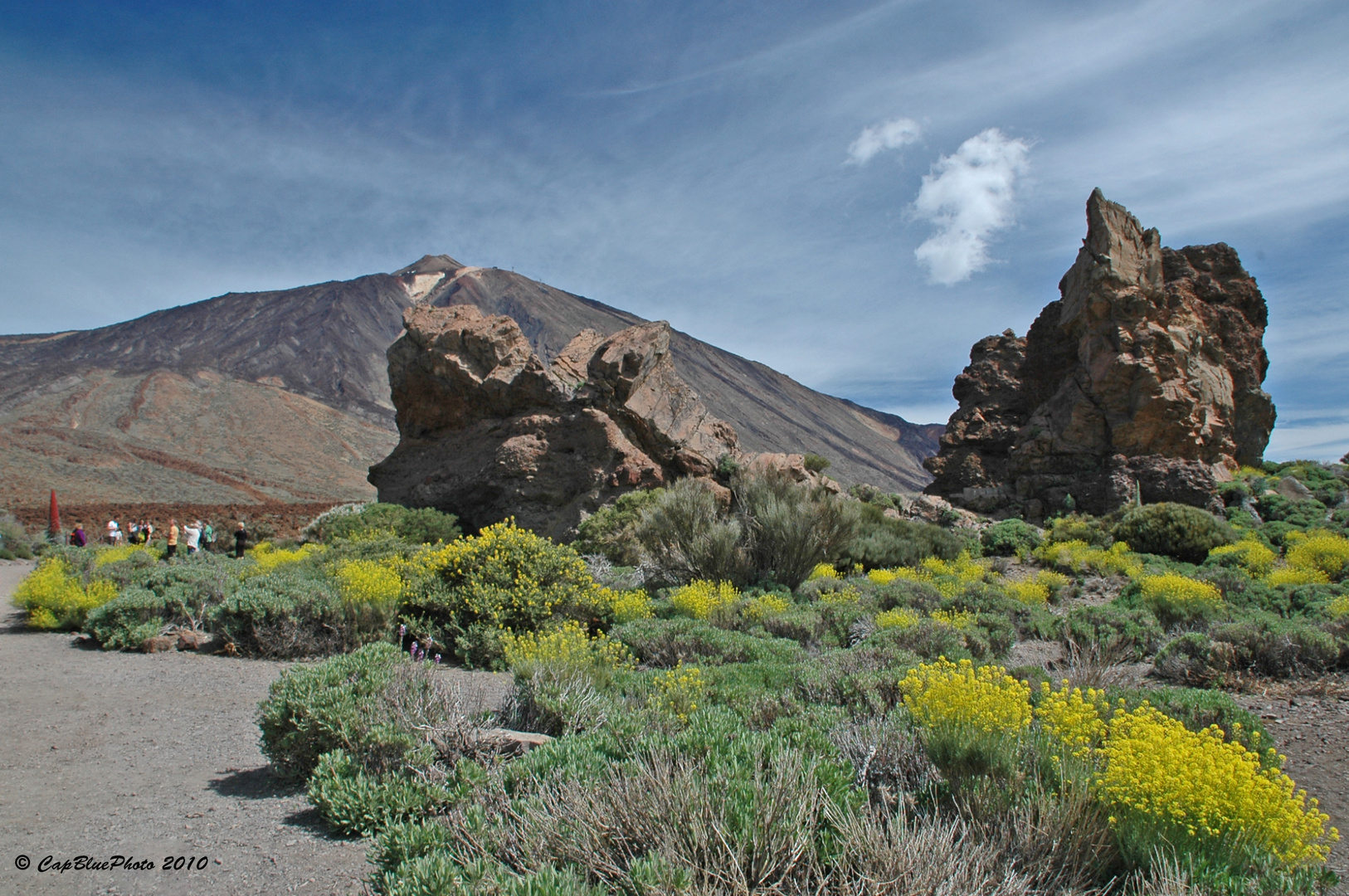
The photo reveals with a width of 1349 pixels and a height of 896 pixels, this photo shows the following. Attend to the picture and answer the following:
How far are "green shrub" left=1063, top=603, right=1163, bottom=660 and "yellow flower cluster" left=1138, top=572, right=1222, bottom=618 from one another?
353 mm

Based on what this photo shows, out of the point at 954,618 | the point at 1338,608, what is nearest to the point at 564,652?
the point at 954,618

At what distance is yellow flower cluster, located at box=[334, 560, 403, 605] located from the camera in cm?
697

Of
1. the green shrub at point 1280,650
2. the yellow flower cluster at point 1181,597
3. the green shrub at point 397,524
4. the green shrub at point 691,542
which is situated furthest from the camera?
the green shrub at point 397,524

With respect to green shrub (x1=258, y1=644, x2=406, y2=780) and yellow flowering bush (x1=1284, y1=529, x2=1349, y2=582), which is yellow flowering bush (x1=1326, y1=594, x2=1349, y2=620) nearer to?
yellow flowering bush (x1=1284, y1=529, x2=1349, y2=582)

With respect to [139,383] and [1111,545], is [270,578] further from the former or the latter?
[139,383]

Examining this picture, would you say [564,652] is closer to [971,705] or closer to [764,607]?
[971,705]

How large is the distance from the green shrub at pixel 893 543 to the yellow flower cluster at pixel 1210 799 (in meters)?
10.5

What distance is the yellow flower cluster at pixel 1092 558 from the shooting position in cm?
1326

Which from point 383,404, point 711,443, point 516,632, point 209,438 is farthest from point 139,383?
point 516,632

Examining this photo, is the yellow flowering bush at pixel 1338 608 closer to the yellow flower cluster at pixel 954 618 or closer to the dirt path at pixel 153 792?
the yellow flower cluster at pixel 954 618

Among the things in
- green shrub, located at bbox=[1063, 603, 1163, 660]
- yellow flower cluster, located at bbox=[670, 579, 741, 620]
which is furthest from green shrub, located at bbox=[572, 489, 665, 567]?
green shrub, located at bbox=[1063, 603, 1163, 660]

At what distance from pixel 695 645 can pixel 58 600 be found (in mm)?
7660

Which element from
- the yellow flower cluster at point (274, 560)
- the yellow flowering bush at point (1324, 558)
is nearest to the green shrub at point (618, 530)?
the yellow flower cluster at point (274, 560)

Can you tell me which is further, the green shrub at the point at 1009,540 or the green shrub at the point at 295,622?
the green shrub at the point at 1009,540
